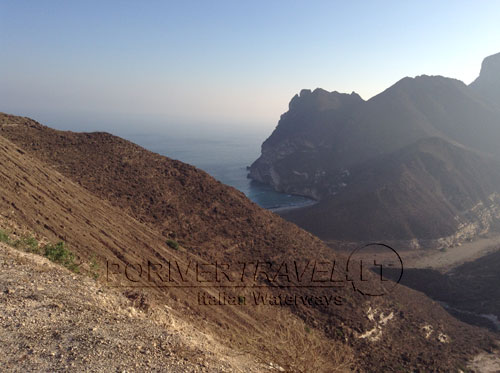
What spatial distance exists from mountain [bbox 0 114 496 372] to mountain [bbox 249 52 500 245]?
23.4 meters

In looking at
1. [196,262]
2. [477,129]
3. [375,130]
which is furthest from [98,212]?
[477,129]

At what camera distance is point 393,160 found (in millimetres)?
57438

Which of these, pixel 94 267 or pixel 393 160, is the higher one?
pixel 393 160

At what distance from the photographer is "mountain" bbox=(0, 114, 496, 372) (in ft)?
34.6

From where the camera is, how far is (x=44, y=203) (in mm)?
13047

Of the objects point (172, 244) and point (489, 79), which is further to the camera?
point (489, 79)

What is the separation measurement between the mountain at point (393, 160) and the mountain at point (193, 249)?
76.9 ft

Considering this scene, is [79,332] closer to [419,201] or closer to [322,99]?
[419,201]

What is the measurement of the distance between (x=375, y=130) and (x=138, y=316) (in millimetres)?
78706

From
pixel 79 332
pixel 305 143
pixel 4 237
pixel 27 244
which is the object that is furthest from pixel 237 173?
pixel 79 332

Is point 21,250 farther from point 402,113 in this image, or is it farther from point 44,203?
point 402,113

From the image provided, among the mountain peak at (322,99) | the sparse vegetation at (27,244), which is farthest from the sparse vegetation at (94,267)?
the mountain peak at (322,99)

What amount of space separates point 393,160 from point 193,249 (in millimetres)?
50403

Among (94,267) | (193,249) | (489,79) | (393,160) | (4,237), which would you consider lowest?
(193,249)
